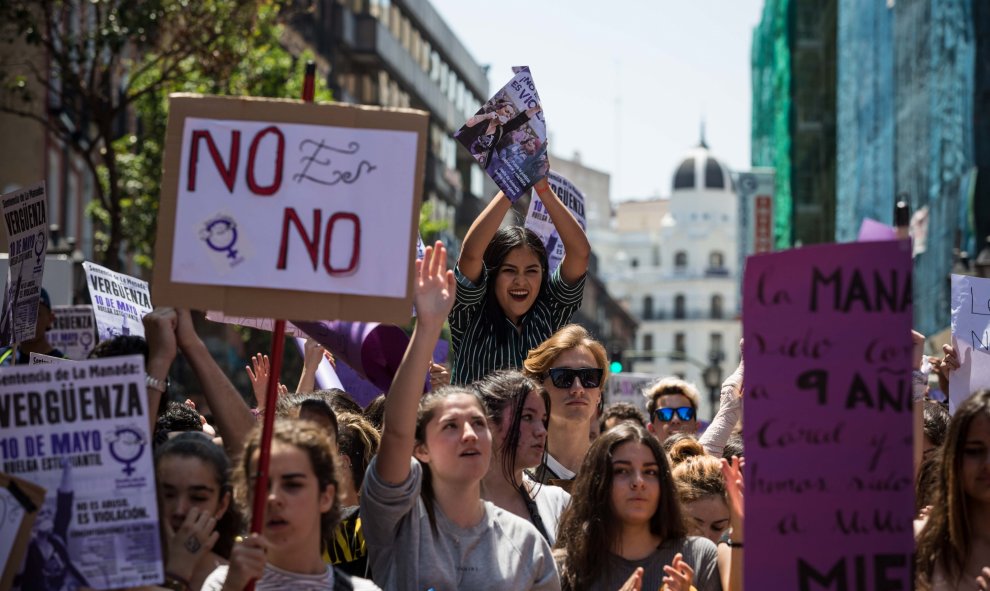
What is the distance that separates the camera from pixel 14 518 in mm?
4969

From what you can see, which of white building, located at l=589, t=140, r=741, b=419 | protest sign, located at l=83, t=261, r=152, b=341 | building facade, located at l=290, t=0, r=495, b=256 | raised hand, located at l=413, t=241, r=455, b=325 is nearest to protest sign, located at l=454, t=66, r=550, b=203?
protest sign, located at l=83, t=261, r=152, b=341

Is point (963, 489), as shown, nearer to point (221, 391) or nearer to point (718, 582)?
point (718, 582)

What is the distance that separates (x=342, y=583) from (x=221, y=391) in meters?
0.95

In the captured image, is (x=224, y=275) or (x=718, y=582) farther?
(x=718, y=582)

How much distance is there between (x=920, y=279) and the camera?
3441cm

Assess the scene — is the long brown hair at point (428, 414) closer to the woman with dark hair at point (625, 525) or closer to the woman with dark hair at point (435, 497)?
the woman with dark hair at point (435, 497)

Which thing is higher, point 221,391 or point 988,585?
point 221,391

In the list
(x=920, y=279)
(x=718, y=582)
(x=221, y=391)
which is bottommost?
(x=718, y=582)

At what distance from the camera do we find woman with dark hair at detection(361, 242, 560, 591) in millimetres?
5504

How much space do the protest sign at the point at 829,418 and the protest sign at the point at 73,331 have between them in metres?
6.82

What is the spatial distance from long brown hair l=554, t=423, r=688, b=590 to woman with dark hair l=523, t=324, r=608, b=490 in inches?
46.3

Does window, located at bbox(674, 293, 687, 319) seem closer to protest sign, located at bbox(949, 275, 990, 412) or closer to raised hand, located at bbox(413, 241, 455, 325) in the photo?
protest sign, located at bbox(949, 275, 990, 412)

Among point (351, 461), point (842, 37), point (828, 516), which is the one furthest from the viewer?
point (842, 37)

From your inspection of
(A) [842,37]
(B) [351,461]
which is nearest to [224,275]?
(B) [351,461]
